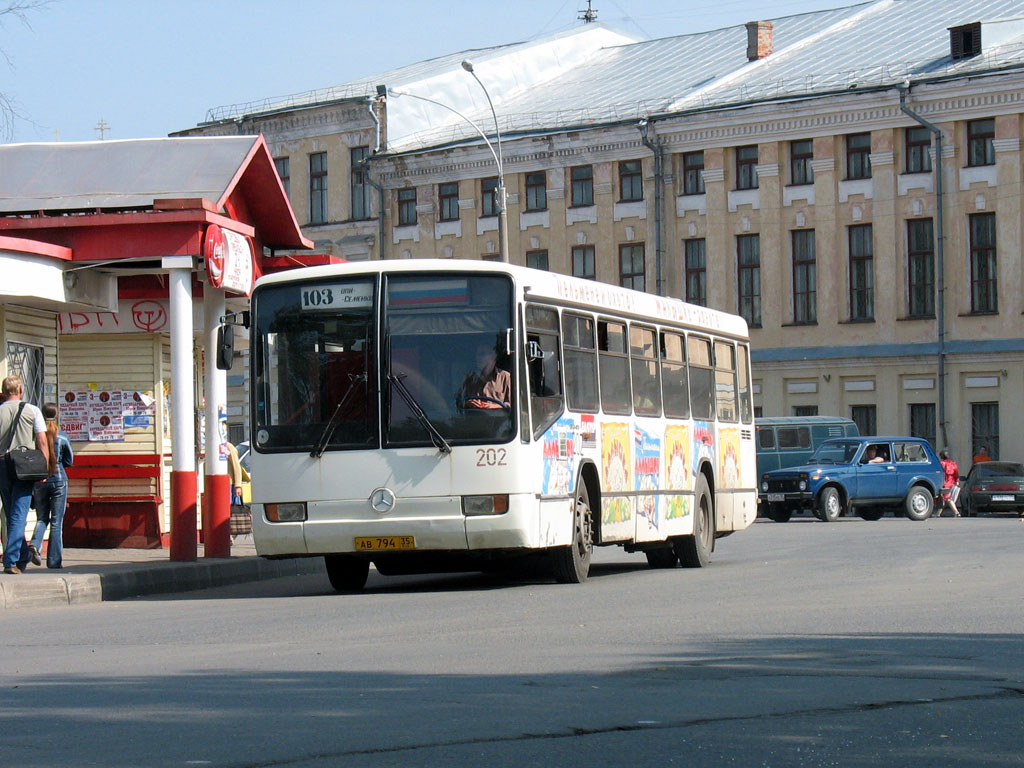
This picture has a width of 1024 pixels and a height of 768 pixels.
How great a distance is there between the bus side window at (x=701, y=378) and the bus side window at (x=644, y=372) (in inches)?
52.9

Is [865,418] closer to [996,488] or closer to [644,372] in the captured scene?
[996,488]

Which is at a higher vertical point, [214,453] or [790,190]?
[790,190]

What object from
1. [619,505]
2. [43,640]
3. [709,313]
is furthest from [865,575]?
[43,640]

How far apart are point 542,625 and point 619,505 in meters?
5.71

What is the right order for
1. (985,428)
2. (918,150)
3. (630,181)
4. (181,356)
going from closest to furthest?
(181,356), (985,428), (918,150), (630,181)

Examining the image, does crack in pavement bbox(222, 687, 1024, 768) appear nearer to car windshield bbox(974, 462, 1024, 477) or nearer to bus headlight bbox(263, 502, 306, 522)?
bus headlight bbox(263, 502, 306, 522)

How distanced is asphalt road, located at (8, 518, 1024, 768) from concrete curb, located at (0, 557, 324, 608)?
21.6 inches

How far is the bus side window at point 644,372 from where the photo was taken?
62.6 feet

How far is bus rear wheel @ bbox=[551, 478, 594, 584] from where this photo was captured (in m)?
17.0

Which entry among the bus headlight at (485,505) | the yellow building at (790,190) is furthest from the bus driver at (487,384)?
the yellow building at (790,190)

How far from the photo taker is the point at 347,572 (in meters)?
17.6

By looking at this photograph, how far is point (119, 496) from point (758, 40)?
37.9 metres

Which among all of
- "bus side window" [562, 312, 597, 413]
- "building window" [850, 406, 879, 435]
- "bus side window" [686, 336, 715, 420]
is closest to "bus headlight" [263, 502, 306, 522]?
"bus side window" [562, 312, 597, 413]

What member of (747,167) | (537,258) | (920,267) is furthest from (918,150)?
(537,258)
